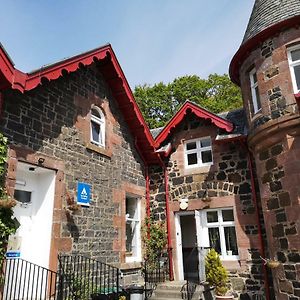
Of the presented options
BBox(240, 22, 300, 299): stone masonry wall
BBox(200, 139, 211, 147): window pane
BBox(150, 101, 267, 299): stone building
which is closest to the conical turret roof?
BBox(240, 22, 300, 299): stone masonry wall

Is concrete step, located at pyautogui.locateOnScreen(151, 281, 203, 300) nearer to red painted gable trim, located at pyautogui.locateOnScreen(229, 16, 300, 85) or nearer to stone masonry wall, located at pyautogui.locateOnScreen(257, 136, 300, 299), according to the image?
stone masonry wall, located at pyautogui.locateOnScreen(257, 136, 300, 299)

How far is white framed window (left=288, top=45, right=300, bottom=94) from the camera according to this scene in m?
8.91

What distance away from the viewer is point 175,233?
38.4 ft

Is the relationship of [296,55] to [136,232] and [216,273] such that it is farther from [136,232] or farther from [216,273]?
[136,232]

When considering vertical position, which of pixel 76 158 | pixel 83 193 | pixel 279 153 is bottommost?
pixel 83 193

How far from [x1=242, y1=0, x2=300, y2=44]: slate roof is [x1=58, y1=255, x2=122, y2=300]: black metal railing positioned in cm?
796

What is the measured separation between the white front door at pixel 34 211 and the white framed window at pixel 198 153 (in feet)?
17.9

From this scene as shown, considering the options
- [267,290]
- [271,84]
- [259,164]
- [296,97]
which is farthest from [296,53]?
[267,290]

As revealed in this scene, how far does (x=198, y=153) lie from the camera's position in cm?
1205

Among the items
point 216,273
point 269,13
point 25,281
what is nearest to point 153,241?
point 216,273

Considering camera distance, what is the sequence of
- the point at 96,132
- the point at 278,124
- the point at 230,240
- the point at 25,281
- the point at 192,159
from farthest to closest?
the point at 192,159
the point at 230,240
the point at 96,132
the point at 278,124
the point at 25,281

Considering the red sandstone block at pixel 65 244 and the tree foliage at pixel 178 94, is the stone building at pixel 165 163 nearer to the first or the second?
the red sandstone block at pixel 65 244

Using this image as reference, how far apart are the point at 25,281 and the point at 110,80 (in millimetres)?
6977

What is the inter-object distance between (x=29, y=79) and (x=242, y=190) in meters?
7.15
